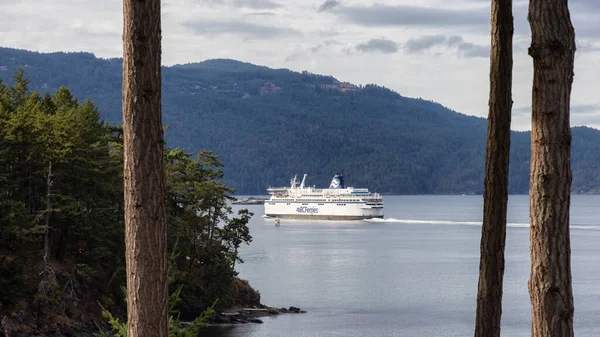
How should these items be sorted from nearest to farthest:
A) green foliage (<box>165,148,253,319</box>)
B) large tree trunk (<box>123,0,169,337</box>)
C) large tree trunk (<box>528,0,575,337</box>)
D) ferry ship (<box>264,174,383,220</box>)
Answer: large tree trunk (<box>528,0,575,337</box>) < large tree trunk (<box>123,0,169,337</box>) < green foliage (<box>165,148,253,319</box>) < ferry ship (<box>264,174,383,220</box>)

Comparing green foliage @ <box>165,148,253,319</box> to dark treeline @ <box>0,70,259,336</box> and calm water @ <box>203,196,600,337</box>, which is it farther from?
calm water @ <box>203,196,600,337</box>

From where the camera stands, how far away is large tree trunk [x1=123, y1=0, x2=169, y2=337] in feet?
15.4

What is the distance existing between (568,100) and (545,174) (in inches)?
13.6

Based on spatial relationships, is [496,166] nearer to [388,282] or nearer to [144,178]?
[144,178]

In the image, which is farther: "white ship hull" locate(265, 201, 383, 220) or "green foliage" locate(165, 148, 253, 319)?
"white ship hull" locate(265, 201, 383, 220)

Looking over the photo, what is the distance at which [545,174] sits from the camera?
4.57 meters

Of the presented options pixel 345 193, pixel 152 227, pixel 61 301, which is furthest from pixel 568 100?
pixel 345 193

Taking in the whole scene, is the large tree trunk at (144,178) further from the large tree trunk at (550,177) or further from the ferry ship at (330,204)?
the ferry ship at (330,204)

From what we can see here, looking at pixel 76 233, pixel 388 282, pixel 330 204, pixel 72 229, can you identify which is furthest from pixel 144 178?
pixel 330 204

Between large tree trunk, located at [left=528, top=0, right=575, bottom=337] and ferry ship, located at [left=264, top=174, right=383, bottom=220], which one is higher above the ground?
large tree trunk, located at [left=528, top=0, right=575, bottom=337]

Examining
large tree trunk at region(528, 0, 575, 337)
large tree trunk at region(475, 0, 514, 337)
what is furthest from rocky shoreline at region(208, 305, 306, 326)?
large tree trunk at region(528, 0, 575, 337)

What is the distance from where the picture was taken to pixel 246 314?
3422cm

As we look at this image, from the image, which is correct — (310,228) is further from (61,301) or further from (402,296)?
(61,301)

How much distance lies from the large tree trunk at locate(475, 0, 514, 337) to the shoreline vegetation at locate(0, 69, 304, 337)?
17.0m
